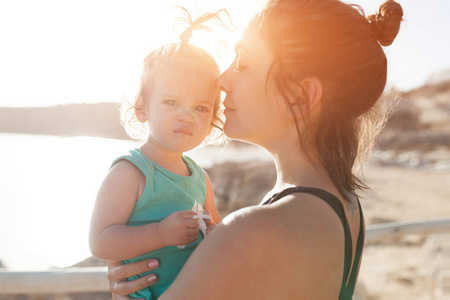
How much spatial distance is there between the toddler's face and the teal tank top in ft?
0.40

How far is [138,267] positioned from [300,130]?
2.27 feet

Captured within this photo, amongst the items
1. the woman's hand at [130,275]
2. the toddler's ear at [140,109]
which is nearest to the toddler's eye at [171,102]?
the toddler's ear at [140,109]

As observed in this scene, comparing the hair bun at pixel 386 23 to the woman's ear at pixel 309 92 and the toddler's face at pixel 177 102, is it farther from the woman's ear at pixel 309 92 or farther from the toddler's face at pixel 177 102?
the toddler's face at pixel 177 102

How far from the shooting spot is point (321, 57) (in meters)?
1.35

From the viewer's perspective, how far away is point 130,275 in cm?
140

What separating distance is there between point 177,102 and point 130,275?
65 centimetres

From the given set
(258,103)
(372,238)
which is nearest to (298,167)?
(258,103)

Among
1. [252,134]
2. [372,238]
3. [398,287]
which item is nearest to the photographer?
[252,134]

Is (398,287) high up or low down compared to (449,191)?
up

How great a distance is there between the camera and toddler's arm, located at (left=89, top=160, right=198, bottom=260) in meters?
1.36

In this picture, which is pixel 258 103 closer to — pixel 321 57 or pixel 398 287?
pixel 321 57

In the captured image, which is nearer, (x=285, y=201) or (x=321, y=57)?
(x=285, y=201)

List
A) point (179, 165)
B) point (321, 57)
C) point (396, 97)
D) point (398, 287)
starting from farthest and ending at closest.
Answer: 1. point (398, 287)
2. point (396, 97)
3. point (179, 165)
4. point (321, 57)

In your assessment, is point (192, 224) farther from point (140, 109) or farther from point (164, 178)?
point (140, 109)
